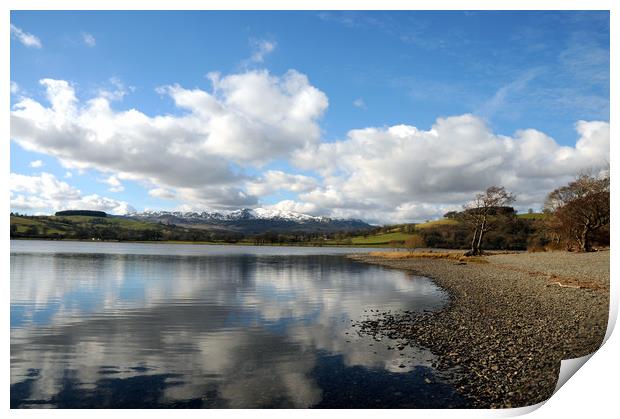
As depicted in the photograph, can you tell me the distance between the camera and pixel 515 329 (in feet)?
29.7

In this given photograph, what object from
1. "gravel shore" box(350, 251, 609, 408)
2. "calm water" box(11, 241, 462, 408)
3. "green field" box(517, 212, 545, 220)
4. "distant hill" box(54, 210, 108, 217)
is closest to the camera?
"calm water" box(11, 241, 462, 408)

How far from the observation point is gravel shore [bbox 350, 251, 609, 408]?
20.6 feet

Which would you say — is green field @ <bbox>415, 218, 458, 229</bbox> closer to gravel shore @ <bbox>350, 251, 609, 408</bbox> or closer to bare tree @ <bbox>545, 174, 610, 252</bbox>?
gravel shore @ <bbox>350, 251, 609, 408</bbox>

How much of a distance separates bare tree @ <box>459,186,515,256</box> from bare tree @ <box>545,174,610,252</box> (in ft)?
20.4

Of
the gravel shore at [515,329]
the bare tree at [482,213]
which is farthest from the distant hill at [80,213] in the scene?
the bare tree at [482,213]

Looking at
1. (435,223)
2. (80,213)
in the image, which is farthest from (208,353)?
(435,223)

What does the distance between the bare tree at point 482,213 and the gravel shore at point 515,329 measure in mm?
6104

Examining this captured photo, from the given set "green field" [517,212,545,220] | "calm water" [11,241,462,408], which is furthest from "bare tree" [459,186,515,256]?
"calm water" [11,241,462,408]

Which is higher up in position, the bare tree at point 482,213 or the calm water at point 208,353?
the bare tree at point 482,213

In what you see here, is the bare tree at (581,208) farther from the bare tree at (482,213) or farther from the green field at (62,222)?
the green field at (62,222)

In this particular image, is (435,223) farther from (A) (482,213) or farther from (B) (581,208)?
(B) (581,208)

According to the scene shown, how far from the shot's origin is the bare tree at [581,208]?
10672 millimetres
